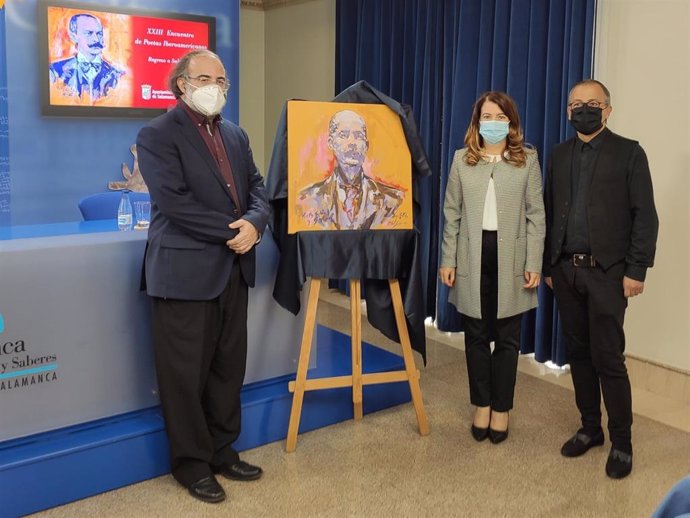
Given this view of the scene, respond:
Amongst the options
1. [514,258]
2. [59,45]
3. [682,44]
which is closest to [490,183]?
[514,258]

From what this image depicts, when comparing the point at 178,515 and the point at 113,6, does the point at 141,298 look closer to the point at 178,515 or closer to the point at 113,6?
the point at 178,515

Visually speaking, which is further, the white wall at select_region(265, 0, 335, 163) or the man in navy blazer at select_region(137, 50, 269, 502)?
the white wall at select_region(265, 0, 335, 163)

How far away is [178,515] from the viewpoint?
2.73 metres

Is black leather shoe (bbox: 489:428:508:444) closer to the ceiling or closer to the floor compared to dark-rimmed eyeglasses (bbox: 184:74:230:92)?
closer to the floor

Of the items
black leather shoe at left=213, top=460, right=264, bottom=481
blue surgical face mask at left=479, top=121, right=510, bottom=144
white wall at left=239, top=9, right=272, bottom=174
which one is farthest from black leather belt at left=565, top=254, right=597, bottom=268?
white wall at left=239, top=9, right=272, bottom=174

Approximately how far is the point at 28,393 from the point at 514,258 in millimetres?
1877

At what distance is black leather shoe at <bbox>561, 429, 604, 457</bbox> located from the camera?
327 cm

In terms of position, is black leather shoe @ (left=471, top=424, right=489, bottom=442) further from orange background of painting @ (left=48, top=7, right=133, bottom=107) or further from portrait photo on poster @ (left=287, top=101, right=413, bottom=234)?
orange background of painting @ (left=48, top=7, right=133, bottom=107)

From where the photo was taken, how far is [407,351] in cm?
340

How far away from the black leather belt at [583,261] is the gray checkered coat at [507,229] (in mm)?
177

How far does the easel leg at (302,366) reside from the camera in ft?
10.6

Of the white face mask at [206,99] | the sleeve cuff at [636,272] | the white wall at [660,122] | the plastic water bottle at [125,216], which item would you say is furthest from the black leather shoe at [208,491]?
the white wall at [660,122]

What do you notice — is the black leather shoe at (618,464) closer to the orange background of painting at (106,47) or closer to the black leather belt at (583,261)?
the black leather belt at (583,261)

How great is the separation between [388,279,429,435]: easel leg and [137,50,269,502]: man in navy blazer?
69cm
